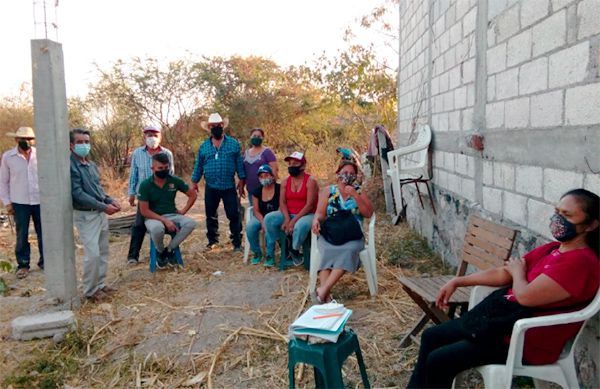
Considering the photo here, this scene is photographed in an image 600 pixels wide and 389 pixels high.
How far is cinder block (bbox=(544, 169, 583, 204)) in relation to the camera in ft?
9.89

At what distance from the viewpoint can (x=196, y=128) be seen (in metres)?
17.1

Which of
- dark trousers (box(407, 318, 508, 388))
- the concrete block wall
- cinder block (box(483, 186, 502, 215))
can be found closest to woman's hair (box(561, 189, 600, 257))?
the concrete block wall

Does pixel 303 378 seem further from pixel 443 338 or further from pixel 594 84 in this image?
pixel 594 84

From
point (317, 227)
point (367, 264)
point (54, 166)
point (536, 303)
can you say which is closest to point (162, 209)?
point (54, 166)

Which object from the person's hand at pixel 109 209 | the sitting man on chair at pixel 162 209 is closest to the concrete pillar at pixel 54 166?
the person's hand at pixel 109 209

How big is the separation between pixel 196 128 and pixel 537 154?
48.5 feet

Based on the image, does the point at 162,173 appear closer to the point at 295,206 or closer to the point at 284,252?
the point at 295,206

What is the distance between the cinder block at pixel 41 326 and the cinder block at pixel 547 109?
4.36 metres

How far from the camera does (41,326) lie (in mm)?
4406

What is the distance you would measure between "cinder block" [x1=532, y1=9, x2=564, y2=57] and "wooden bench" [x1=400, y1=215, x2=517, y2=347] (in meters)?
1.29

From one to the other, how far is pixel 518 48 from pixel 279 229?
3.43 meters

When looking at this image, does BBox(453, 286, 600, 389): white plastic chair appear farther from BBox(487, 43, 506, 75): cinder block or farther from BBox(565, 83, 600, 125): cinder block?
BBox(487, 43, 506, 75): cinder block

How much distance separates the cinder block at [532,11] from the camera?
3420 millimetres

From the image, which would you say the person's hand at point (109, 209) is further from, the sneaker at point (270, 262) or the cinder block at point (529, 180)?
the cinder block at point (529, 180)
